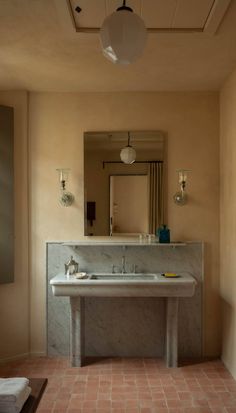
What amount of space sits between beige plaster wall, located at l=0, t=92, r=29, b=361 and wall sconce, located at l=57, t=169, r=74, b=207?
393 mm

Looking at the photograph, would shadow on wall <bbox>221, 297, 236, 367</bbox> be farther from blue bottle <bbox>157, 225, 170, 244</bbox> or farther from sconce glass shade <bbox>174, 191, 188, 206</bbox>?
sconce glass shade <bbox>174, 191, 188, 206</bbox>

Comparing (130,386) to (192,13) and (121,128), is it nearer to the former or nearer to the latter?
(121,128)

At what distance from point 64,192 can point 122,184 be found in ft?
2.15

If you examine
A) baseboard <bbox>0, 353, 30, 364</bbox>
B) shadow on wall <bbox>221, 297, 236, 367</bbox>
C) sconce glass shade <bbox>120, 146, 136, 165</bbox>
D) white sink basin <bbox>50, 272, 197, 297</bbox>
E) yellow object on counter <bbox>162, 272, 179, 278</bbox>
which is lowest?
baseboard <bbox>0, 353, 30, 364</bbox>

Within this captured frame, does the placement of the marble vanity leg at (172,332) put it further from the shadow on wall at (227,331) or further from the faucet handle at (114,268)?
the faucet handle at (114,268)

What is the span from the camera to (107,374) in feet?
11.4

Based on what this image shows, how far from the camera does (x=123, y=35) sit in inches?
63.5

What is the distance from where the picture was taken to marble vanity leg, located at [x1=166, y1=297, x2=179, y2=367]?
11.8 feet

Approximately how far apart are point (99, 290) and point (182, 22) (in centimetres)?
241

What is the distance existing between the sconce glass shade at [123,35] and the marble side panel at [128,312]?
8.53ft

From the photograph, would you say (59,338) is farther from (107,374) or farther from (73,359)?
(107,374)

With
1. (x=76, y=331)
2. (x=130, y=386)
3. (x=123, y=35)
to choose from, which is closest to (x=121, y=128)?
(x=76, y=331)

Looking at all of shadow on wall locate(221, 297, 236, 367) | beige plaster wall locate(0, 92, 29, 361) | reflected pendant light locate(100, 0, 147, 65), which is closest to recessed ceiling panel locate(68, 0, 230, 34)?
reflected pendant light locate(100, 0, 147, 65)

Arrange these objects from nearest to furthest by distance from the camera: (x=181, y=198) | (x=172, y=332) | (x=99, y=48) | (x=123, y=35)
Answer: (x=123, y=35)
(x=99, y=48)
(x=172, y=332)
(x=181, y=198)
